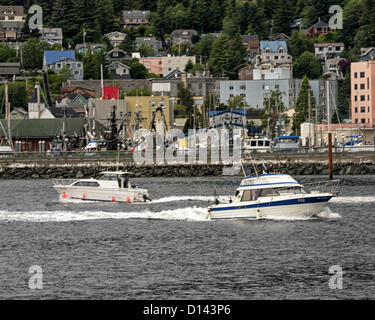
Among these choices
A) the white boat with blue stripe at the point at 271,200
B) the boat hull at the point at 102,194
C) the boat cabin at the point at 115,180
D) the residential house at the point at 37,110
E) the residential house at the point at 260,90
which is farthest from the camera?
the residential house at the point at 260,90

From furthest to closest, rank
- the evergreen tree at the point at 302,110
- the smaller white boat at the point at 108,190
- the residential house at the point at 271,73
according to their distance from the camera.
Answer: the residential house at the point at 271,73
the evergreen tree at the point at 302,110
the smaller white boat at the point at 108,190

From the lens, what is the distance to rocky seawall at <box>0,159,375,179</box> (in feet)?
311

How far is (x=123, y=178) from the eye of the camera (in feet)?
213

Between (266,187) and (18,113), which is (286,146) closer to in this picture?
(266,187)

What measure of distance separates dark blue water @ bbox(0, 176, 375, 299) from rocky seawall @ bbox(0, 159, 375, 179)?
30090 millimetres

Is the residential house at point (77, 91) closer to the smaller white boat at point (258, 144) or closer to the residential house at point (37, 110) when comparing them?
the residential house at point (37, 110)

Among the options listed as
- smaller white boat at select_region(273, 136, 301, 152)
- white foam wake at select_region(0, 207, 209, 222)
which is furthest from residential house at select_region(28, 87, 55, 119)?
white foam wake at select_region(0, 207, 209, 222)

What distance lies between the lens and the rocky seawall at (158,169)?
94.9 metres

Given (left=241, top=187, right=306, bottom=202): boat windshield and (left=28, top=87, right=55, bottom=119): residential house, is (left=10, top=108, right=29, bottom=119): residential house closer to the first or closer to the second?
(left=28, top=87, right=55, bottom=119): residential house

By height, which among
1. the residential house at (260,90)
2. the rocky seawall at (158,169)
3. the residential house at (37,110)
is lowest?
the rocky seawall at (158,169)

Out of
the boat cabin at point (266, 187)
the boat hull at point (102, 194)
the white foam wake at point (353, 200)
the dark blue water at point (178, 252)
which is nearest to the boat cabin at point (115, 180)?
the boat hull at point (102, 194)

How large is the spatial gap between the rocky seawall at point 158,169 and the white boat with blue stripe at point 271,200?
4143 cm
